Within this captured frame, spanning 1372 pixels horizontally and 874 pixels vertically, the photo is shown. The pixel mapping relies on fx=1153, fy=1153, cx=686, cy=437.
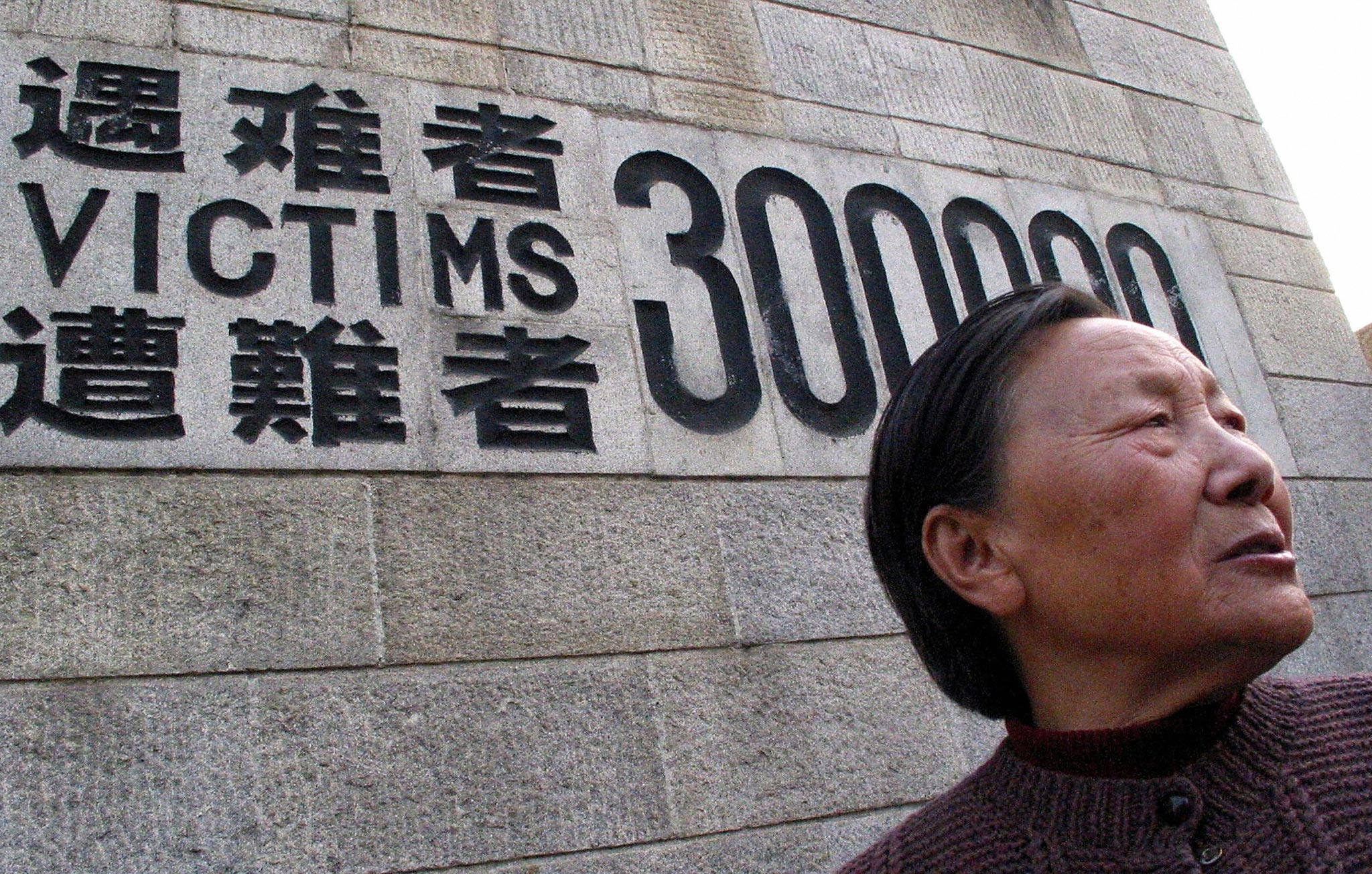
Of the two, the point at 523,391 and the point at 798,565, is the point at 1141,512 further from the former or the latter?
the point at 523,391

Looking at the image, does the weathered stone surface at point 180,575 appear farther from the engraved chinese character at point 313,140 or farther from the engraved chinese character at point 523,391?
the engraved chinese character at point 313,140

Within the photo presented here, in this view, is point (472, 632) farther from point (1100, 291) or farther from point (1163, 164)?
point (1163, 164)

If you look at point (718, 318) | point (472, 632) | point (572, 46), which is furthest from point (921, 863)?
point (572, 46)

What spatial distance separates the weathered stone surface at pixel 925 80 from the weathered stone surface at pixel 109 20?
2.38 meters

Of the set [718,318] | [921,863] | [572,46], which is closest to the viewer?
[921,863]

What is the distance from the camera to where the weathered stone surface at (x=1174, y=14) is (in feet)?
16.7

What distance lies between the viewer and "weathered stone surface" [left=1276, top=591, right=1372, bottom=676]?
3.76 metres

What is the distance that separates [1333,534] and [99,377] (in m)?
3.97

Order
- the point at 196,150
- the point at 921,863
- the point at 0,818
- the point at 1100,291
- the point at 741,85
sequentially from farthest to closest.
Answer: the point at 1100,291, the point at 741,85, the point at 196,150, the point at 0,818, the point at 921,863

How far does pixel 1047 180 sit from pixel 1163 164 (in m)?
0.72

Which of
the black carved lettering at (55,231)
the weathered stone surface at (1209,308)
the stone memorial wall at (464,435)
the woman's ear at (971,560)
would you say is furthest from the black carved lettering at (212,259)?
the weathered stone surface at (1209,308)

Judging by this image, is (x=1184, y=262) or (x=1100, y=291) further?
(x=1184, y=262)

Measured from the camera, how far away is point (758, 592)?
3.10 m

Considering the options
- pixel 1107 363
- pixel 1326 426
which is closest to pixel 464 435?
pixel 1107 363
